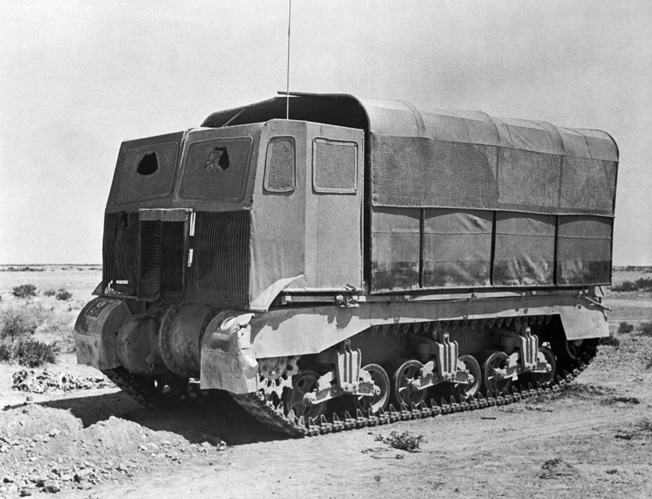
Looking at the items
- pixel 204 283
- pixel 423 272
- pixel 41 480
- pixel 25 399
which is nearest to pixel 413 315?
pixel 423 272

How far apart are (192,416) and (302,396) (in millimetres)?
1683

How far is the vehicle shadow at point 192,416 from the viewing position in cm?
1018

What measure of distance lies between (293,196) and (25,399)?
5727 millimetres

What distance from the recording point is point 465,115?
1202cm

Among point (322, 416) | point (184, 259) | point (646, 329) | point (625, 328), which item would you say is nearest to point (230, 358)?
point (184, 259)

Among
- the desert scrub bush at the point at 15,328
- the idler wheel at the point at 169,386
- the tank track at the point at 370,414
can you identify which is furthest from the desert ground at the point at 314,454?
the desert scrub bush at the point at 15,328

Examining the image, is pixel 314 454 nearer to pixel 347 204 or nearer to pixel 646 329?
pixel 347 204

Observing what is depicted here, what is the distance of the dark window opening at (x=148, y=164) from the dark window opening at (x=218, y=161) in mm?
1145

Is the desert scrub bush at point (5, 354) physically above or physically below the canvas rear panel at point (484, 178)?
below

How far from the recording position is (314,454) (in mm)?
9391

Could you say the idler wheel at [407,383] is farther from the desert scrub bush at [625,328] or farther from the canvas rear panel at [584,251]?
the desert scrub bush at [625,328]

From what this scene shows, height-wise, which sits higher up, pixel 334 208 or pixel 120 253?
pixel 334 208

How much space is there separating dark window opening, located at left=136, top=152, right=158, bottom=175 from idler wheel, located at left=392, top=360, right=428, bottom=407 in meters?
4.21

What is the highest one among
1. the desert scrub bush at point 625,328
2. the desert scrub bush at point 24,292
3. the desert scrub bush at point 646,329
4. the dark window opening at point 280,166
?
the dark window opening at point 280,166
